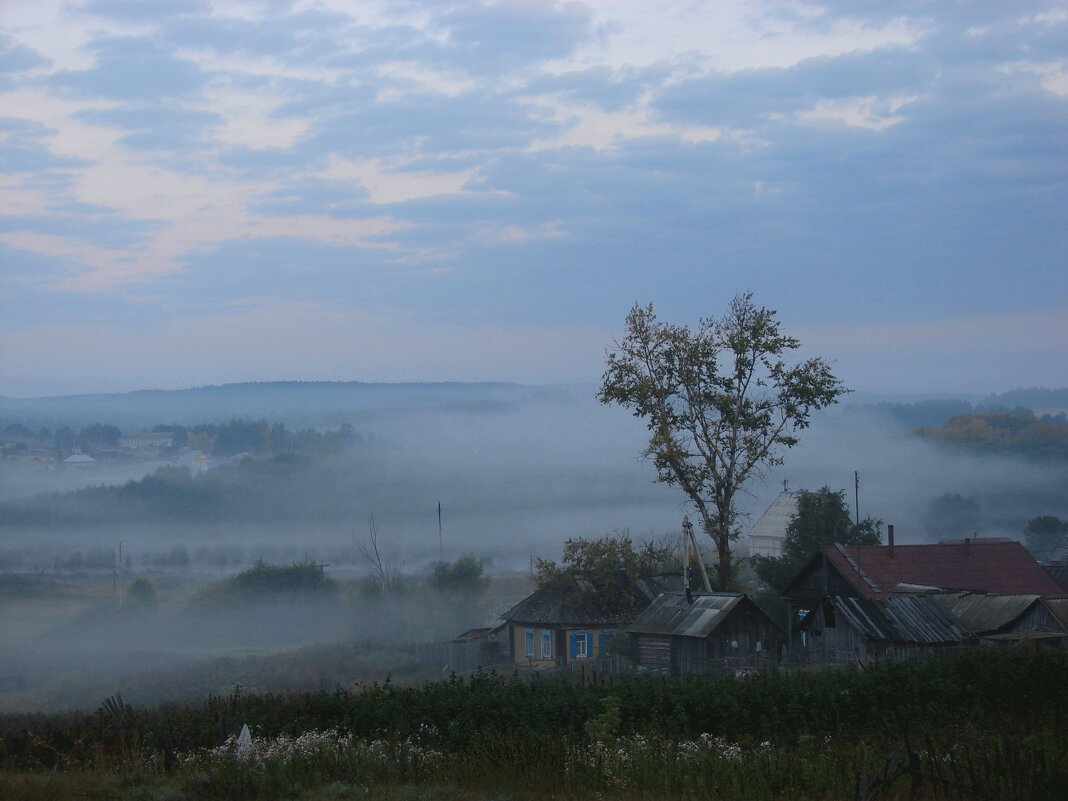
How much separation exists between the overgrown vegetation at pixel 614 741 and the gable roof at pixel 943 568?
72.3 ft

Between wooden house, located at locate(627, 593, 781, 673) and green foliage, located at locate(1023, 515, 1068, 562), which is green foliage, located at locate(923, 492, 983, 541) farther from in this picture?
wooden house, located at locate(627, 593, 781, 673)

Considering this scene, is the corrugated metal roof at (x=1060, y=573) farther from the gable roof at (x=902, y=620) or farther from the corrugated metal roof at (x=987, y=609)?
the gable roof at (x=902, y=620)

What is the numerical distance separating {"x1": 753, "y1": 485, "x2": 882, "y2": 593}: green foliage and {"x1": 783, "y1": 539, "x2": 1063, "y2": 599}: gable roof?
848 cm

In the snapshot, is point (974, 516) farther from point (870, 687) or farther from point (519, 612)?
point (870, 687)

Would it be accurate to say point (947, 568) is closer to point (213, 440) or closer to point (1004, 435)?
point (1004, 435)

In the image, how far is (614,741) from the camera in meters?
13.5

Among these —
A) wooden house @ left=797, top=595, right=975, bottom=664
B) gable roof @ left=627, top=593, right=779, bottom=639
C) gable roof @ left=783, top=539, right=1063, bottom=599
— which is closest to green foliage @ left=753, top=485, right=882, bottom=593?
gable roof @ left=783, top=539, right=1063, bottom=599

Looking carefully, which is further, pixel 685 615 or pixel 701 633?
pixel 685 615

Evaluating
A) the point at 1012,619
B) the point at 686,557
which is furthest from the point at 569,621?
the point at 1012,619

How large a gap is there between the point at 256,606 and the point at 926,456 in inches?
3873

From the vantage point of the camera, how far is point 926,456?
142 meters

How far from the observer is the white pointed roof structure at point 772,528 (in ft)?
270

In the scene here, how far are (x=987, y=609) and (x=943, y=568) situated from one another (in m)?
7.58

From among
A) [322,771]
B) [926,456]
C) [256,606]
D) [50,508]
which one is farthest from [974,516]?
[322,771]
